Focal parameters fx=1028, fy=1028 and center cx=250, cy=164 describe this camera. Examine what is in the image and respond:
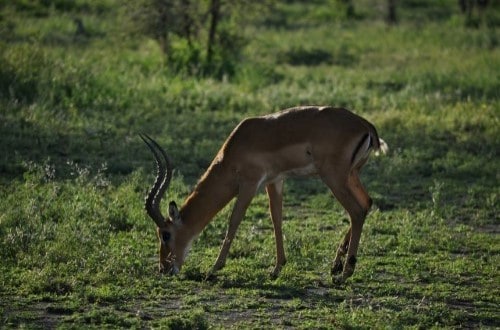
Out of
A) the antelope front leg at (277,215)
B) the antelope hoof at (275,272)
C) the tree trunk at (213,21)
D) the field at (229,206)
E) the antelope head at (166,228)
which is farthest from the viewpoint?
the tree trunk at (213,21)

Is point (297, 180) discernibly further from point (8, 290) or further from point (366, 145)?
point (8, 290)

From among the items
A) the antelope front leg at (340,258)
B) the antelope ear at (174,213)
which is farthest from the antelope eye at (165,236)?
the antelope front leg at (340,258)

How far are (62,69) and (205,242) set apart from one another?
A: 682 centimetres

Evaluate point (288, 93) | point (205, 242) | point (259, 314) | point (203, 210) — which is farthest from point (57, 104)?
point (259, 314)

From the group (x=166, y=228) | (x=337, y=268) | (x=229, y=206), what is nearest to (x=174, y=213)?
(x=166, y=228)

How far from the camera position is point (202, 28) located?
61.4 feet

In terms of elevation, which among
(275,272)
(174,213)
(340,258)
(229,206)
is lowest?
(229,206)

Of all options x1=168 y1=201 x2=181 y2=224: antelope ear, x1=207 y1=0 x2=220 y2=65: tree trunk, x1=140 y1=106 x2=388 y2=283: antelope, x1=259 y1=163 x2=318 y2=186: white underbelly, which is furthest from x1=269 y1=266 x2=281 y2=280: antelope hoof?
x1=207 y1=0 x2=220 y2=65: tree trunk

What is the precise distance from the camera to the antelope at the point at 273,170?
7.30m

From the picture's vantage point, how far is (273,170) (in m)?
7.42

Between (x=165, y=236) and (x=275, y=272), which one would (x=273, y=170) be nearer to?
(x=275, y=272)

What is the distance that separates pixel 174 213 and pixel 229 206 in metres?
2.22

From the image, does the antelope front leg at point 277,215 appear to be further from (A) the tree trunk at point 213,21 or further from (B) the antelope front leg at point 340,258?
(A) the tree trunk at point 213,21

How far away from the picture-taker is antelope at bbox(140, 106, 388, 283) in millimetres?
7297
